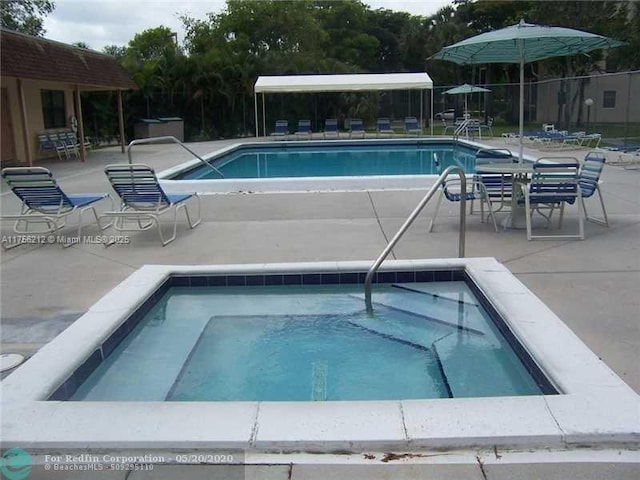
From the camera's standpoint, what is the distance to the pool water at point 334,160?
49.2ft

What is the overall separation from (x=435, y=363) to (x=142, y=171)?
425 cm

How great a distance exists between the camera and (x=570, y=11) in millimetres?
23531

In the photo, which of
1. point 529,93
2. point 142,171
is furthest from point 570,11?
point 142,171

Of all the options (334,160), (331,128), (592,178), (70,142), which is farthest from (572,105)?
(70,142)

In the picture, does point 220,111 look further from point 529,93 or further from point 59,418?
point 59,418

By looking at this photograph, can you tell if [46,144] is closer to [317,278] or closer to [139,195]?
[139,195]

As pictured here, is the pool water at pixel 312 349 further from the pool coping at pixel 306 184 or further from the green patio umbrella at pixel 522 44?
the pool coping at pixel 306 184

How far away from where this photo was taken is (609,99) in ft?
74.3

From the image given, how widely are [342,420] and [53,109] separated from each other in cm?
1755

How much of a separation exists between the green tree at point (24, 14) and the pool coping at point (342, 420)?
87.8 ft

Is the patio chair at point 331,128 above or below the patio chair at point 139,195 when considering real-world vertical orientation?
above

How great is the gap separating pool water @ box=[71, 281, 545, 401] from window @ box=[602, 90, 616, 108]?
20723 millimetres

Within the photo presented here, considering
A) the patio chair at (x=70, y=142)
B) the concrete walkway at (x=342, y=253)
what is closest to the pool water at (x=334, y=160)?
the patio chair at (x=70, y=142)

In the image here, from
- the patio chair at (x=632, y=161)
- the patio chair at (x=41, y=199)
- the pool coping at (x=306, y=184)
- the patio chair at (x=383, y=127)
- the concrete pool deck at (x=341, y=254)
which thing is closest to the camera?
the concrete pool deck at (x=341, y=254)
